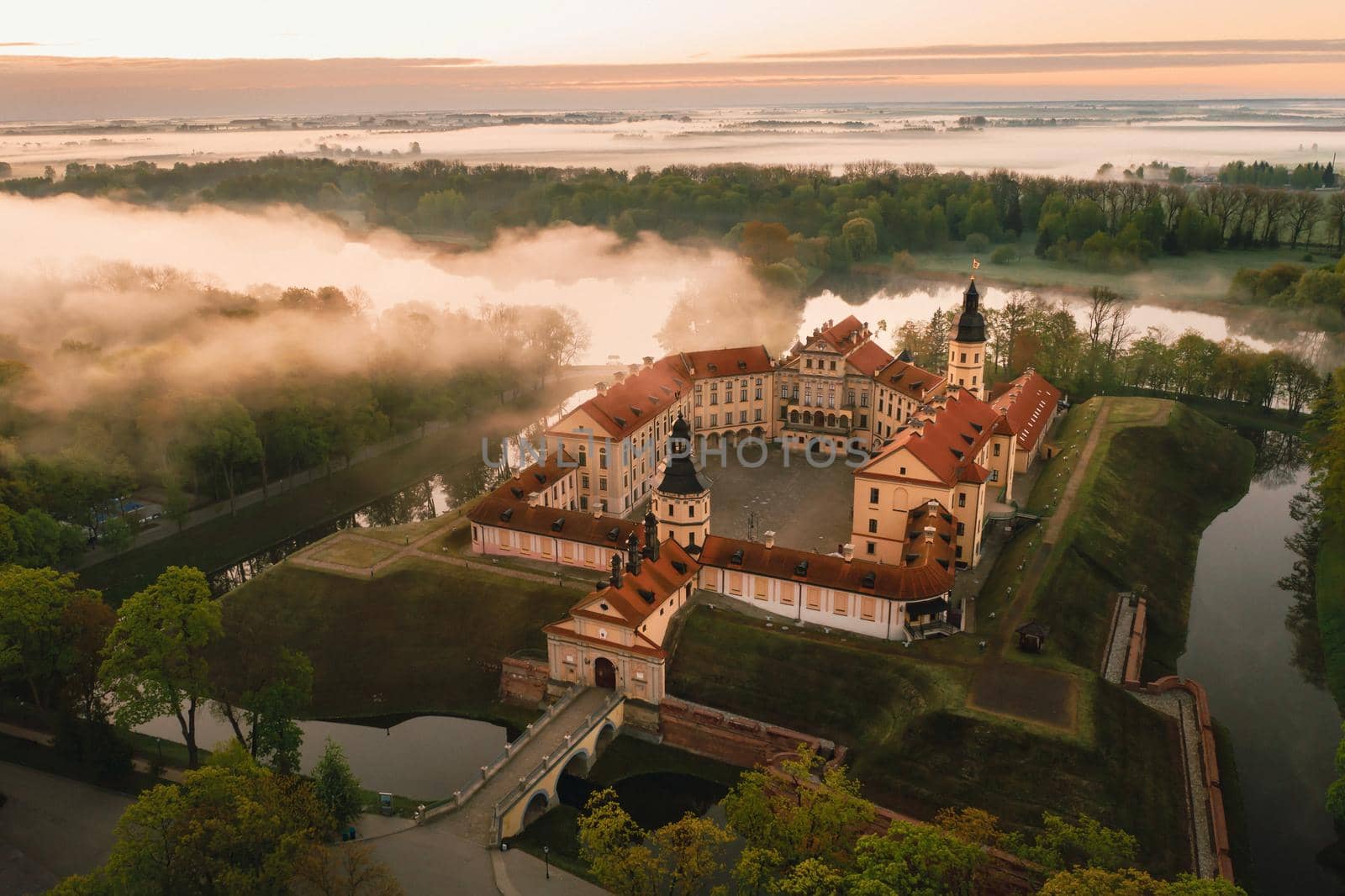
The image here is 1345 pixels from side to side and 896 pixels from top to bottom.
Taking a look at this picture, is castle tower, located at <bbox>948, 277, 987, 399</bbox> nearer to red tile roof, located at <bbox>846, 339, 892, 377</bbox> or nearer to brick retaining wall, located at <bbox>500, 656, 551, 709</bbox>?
red tile roof, located at <bbox>846, 339, 892, 377</bbox>

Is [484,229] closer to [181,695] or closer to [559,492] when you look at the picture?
[559,492]

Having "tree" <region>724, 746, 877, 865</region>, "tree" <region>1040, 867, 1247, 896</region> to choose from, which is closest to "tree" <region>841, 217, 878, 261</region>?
"tree" <region>724, 746, 877, 865</region>

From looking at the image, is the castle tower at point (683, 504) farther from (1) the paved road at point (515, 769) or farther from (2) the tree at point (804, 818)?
(2) the tree at point (804, 818)

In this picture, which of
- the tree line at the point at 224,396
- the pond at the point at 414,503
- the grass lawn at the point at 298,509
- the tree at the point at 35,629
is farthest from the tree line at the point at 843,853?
the tree line at the point at 224,396

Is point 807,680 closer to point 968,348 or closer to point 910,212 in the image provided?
point 968,348

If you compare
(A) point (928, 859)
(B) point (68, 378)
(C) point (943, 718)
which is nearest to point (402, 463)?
(B) point (68, 378)
